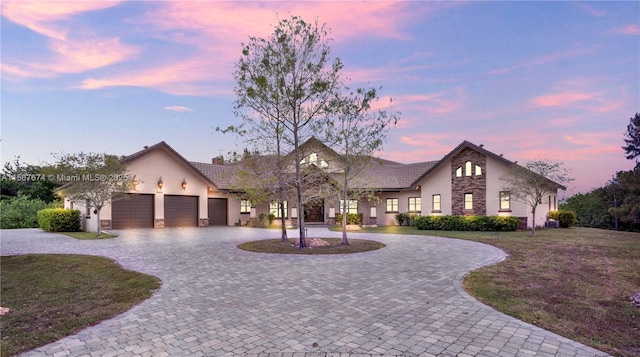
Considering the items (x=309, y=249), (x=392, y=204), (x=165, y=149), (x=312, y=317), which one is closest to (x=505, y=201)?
(x=392, y=204)

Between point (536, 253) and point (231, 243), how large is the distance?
36.6 feet

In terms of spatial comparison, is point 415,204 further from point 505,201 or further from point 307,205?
point 307,205

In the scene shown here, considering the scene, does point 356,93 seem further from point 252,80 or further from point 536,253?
point 536,253

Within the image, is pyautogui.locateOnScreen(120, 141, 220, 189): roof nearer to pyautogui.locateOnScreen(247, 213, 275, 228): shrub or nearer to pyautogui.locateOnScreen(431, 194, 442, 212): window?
pyautogui.locateOnScreen(247, 213, 275, 228): shrub

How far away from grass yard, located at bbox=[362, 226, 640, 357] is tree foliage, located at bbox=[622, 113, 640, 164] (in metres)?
29.8

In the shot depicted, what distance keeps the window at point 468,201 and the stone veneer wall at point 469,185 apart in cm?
19

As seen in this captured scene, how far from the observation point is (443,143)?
26.1 meters

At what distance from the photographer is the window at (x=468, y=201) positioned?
23.9 meters

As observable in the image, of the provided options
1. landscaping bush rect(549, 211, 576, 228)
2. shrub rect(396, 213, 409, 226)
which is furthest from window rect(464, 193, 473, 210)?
landscaping bush rect(549, 211, 576, 228)

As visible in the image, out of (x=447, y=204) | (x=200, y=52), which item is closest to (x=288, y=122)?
(x=200, y=52)

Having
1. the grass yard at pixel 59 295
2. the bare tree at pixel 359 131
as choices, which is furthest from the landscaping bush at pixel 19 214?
the bare tree at pixel 359 131

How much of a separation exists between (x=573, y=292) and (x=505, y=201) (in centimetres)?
1721

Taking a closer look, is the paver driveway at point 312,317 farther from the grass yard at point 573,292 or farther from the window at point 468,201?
the window at point 468,201

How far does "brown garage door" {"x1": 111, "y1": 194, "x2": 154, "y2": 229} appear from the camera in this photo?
21344 millimetres
